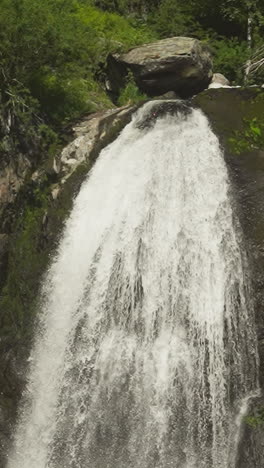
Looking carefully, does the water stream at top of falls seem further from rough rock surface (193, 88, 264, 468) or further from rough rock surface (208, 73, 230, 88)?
rough rock surface (208, 73, 230, 88)

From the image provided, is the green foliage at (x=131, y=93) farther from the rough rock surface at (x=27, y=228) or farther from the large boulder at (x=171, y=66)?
the rough rock surface at (x=27, y=228)

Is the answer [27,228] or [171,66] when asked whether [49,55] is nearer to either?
[171,66]

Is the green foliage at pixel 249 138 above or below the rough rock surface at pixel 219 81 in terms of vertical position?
below

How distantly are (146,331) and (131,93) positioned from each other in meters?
8.27

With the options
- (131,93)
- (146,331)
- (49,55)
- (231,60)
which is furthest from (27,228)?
(231,60)

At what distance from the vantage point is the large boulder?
1432 centimetres

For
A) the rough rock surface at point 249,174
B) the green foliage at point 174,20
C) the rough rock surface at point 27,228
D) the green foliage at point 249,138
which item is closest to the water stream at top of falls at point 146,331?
the rough rock surface at point 249,174

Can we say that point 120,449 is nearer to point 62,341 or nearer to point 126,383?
point 126,383

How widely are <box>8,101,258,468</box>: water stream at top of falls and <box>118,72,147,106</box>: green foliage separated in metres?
3.82

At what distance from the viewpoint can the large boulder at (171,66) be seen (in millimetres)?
14320

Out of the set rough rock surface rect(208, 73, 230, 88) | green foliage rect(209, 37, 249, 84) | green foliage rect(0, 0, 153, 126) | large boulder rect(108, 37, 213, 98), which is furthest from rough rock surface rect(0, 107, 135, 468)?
green foliage rect(209, 37, 249, 84)

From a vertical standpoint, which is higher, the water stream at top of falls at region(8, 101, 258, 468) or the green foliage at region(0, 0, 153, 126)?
the green foliage at region(0, 0, 153, 126)

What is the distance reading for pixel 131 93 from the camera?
1519 cm

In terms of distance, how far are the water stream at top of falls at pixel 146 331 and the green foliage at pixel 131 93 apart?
3819 millimetres
